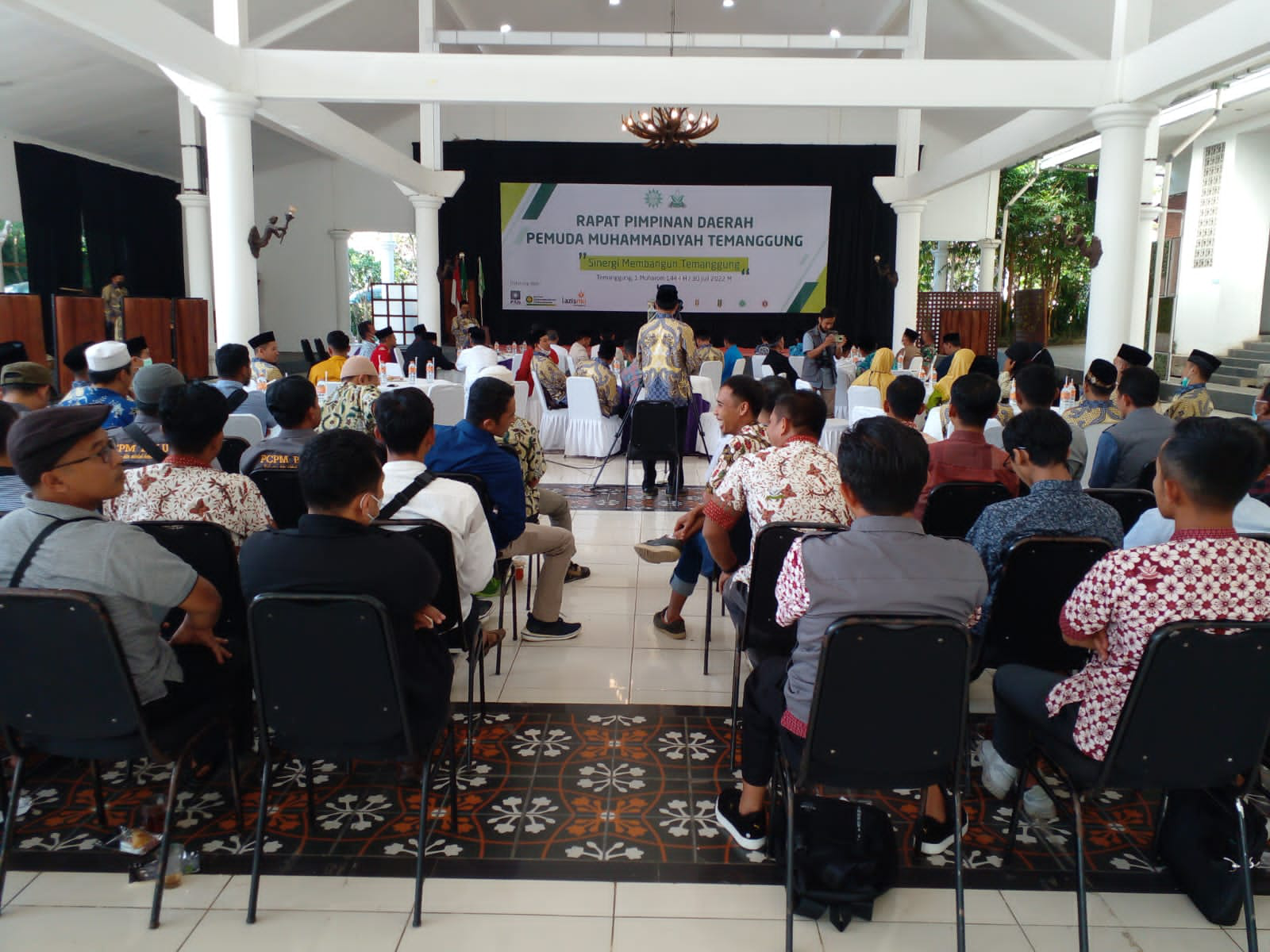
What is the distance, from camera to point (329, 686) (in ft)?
5.96

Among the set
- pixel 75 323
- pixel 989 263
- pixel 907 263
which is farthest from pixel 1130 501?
pixel 989 263

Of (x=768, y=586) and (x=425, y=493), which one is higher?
(x=425, y=493)

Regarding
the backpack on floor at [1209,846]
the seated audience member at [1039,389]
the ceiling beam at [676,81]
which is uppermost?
the ceiling beam at [676,81]

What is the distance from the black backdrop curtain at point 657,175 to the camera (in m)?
13.8

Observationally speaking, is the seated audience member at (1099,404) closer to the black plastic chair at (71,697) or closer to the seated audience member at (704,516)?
the seated audience member at (704,516)

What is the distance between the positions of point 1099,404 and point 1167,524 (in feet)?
7.09

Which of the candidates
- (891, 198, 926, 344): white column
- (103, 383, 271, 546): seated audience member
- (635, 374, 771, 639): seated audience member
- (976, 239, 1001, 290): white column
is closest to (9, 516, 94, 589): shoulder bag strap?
(103, 383, 271, 546): seated audience member

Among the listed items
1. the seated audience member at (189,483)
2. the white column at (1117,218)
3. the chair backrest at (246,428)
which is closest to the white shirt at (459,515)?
the seated audience member at (189,483)

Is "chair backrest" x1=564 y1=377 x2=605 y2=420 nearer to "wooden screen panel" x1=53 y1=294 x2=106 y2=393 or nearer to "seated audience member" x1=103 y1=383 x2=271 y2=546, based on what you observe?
"wooden screen panel" x1=53 y1=294 x2=106 y2=393

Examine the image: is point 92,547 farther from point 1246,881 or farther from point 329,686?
point 1246,881

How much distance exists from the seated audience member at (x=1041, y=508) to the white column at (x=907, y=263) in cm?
941

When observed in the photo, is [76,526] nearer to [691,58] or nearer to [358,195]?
[691,58]

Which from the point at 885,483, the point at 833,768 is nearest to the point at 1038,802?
the point at 833,768

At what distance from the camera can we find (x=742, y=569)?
107 inches
